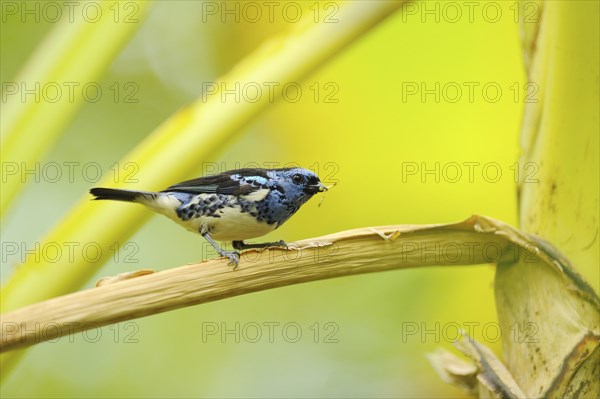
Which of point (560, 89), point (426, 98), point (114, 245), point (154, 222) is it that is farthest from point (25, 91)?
point (154, 222)

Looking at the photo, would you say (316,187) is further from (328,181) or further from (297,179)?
(328,181)

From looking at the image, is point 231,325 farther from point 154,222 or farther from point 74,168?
point 74,168

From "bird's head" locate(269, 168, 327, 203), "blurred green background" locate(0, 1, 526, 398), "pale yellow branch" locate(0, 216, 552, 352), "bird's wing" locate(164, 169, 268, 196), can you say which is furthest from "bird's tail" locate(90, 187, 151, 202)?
"blurred green background" locate(0, 1, 526, 398)

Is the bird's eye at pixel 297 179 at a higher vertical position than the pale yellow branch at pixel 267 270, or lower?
higher

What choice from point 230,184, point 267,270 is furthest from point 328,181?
point 267,270

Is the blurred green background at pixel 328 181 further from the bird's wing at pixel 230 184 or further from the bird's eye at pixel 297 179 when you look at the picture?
the bird's eye at pixel 297 179

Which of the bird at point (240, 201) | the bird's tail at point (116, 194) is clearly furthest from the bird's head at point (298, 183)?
the bird's tail at point (116, 194)
